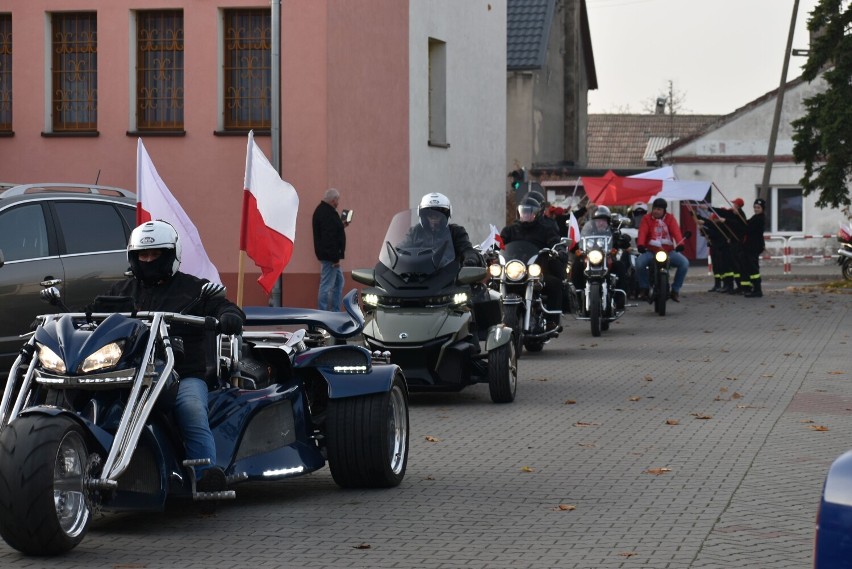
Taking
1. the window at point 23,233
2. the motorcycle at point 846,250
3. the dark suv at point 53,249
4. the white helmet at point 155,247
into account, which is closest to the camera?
the white helmet at point 155,247

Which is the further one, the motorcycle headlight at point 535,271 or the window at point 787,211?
the window at point 787,211

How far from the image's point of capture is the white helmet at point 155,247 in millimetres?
8188

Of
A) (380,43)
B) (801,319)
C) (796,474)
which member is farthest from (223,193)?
(796,474)

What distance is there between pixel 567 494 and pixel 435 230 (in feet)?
16.9

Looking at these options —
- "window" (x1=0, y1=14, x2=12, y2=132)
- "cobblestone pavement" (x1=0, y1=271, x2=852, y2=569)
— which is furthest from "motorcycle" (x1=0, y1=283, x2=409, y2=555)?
"window" (x1=0, y1=14, x2=12, y2=132)

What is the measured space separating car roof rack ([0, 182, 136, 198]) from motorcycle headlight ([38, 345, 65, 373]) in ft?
22.1

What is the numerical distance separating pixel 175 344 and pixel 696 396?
7.10m

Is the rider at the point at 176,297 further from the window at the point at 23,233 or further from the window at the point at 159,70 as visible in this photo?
the window at the point at 159,70

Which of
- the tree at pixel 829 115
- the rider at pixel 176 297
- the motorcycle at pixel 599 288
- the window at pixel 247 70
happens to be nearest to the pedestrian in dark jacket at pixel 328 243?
the window at pixel 247 70

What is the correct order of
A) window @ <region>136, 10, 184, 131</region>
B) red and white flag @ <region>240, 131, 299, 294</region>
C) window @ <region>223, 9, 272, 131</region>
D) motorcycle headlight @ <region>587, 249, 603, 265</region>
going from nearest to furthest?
red and white flag @ <region>240, 131, 299, 294</region>
motorcycle headlight @ <region>587, 249, 603, 265</region>
window @ <region>223, 9, 272, 131</region>
window @ <region>136, 10, 184, 131</region>

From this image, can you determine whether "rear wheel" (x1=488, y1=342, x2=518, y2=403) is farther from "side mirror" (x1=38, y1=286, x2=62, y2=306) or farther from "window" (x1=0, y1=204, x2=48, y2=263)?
"side mirror" (x1=38, y1=286, x2=62, y2=306)

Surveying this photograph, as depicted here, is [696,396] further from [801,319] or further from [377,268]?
[801,319]

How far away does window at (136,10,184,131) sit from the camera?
25.3 m

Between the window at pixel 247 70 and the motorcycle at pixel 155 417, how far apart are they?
15883 mm
